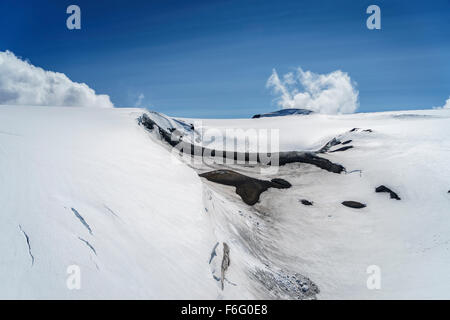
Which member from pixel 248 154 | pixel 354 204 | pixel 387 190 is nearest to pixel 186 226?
pixel 354 204

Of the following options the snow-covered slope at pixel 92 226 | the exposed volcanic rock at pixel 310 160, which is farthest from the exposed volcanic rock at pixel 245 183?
the snow-covered slope at pixel 92 226

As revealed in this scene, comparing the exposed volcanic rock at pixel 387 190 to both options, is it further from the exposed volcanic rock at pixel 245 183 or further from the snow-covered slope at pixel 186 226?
the exposed volcanic rock at pixel 245 183

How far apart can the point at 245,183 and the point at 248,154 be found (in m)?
7.27

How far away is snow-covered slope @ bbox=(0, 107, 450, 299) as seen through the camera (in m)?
4.22

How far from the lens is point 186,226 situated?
693 centimetres

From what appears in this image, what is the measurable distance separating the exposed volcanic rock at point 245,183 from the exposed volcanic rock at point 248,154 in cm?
409

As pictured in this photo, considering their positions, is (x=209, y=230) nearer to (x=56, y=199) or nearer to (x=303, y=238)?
(x=56, y=199)

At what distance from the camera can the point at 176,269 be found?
5.22 m

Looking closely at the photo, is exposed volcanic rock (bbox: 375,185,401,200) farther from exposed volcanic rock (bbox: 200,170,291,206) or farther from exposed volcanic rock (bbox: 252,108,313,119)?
exposed volcanic rock (bbox: 252,108,313,119)

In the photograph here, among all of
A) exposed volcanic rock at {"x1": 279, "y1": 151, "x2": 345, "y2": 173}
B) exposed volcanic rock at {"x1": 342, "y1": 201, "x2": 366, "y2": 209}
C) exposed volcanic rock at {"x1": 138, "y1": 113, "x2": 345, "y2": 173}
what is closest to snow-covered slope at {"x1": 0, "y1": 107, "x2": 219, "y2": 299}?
exposed volcanic rock at {"x1": 342, "y1": 201, "x2": 366, "y2": 209}

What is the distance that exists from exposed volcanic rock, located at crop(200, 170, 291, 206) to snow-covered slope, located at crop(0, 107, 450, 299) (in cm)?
48

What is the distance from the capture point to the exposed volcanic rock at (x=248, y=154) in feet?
67.7

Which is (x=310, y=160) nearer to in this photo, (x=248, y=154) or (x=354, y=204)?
(x=248, y=154)
